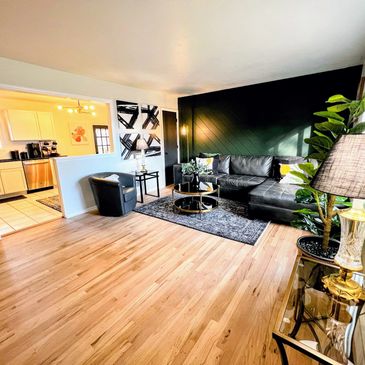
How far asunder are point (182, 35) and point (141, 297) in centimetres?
270

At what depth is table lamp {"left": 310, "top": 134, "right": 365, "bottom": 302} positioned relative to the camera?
81 cm

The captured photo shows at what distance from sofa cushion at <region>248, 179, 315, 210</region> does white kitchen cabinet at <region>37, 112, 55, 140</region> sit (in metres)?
5.55

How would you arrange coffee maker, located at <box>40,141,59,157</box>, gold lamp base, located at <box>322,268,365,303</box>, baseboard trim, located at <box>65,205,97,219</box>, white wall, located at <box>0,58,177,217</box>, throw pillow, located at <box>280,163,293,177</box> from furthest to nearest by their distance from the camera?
1. coffee maker, located at <box>40,141,59,157</box>
2. throw pillow, located at <box>280,163,293,177</box>
3. baseboard trim, located at <box>65,205,97,219</box>
4. white wall, located at <box>0,58,177,217</box>
5. gold lamp base, located at <box>322,268,365,303</box>

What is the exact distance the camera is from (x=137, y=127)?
4.52 meters

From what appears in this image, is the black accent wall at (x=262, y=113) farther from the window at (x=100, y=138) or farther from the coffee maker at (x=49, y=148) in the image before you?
the coffee maker at (x=49, y=148)

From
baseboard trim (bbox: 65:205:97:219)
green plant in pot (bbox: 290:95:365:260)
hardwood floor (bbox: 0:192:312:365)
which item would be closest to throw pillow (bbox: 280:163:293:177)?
hardwood floor (bbox: 0:192:312:365)

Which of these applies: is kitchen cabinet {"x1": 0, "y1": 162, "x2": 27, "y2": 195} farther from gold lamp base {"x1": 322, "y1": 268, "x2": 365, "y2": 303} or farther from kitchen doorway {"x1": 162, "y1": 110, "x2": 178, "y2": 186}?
gold lamp base {"x1": 322, "y1": 268, "x2": 365, "y2": 303}

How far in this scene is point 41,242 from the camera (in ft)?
8.84

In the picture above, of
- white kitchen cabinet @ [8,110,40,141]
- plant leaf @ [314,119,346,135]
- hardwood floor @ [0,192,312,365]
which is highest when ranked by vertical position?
white kitchen cabinet @ [8,110,40,141]

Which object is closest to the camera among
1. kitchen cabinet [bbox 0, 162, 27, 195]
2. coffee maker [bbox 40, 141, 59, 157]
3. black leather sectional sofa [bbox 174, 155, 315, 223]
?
black leather sectional sofa [bbox 174, 155, 315, 223]

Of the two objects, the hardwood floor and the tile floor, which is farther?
the tile floor

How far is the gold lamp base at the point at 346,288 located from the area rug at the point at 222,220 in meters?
1.47

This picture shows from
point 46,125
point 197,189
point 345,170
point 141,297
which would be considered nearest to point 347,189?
point 345,170

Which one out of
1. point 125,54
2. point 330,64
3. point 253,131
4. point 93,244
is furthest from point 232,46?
point 93,244
